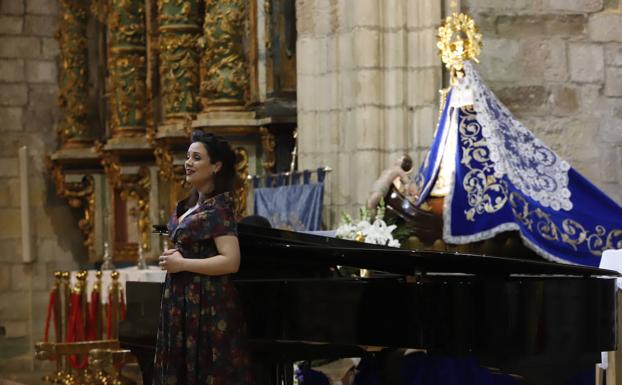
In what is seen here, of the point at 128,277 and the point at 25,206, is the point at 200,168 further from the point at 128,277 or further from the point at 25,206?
the point at 25,206

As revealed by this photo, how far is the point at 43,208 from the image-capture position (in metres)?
15.3

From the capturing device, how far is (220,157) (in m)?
6.21

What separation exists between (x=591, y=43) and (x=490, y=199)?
2.43m

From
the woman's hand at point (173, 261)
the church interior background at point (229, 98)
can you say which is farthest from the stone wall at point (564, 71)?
A: the woman's hand at point (173, 261)

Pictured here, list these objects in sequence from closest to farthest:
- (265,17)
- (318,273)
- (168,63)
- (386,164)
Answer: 1. (318,273)
2. (386,164)
3. (265,17)
4. (168,63)

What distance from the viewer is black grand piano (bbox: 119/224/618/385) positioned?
616 cm

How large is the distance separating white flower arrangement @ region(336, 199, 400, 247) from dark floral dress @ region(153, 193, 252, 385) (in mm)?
3275

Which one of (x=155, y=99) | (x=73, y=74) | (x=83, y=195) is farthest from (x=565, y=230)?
(x=73, y=74)

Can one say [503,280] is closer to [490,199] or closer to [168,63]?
[490,199]

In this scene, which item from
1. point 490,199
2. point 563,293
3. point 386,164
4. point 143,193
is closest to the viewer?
point 563,293

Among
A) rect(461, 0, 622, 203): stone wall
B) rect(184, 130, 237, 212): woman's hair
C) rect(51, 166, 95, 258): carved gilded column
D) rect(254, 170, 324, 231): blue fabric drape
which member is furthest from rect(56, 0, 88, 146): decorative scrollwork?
rect(184, 130, 237, 212): woman's hair

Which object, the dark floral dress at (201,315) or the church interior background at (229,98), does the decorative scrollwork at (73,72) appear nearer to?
the church interior background at (229,98)

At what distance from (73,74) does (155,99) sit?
1280 millimetres

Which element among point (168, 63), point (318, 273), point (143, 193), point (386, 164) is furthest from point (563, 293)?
point (143, 193)
